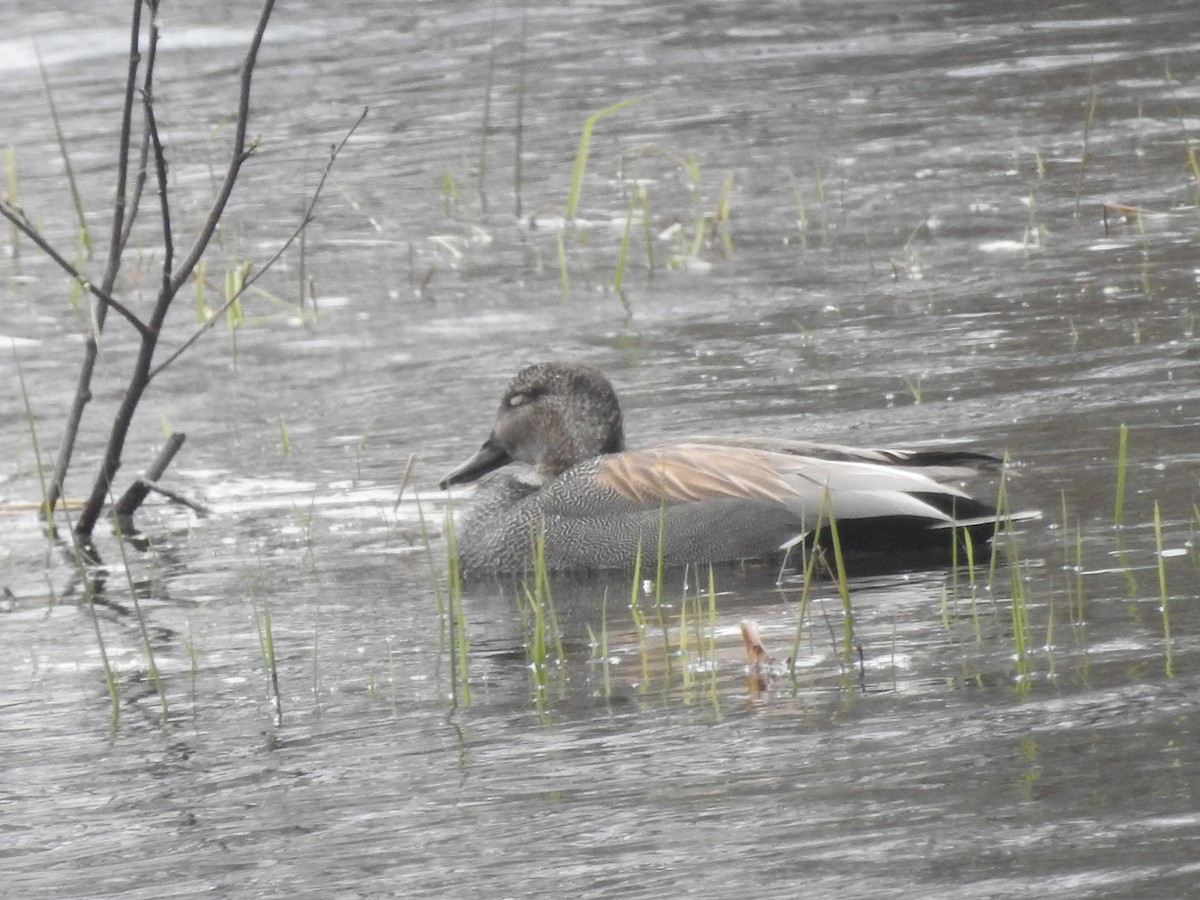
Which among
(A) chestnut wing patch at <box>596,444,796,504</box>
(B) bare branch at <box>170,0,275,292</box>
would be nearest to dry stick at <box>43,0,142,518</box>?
(B) bare branch at <box>170,0,275,292</box>

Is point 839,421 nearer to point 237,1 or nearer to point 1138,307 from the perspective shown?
point 1138,307

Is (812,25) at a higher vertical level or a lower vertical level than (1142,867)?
Result: higher

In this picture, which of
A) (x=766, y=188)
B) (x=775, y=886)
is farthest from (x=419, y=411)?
(x=775, y=886)

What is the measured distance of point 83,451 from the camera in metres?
8.55

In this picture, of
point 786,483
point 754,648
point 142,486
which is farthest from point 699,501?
point 142,486

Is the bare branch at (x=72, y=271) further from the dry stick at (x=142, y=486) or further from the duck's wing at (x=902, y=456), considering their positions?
the duck's wing at (x=902, y=456)

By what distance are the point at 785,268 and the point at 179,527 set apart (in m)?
3.93

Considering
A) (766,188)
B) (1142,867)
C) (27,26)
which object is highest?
(27,26)

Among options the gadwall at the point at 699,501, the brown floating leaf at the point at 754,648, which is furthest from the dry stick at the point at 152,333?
the brown floating leaf at the point at 754,648

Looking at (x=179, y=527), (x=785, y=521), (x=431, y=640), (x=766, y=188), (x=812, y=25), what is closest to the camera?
(x=431, y=640)

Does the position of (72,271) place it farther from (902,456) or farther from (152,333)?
(902,456)

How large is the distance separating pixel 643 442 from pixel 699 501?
1.47 metres

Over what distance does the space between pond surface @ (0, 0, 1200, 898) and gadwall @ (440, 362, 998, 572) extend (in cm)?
15

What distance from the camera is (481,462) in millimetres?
7309
